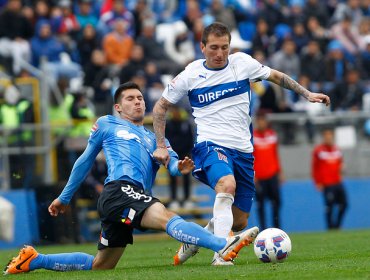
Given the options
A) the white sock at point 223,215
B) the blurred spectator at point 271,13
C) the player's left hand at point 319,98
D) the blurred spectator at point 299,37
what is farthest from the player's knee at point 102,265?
the blurred spectator at point 271,13

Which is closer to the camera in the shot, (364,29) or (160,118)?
(160,118)

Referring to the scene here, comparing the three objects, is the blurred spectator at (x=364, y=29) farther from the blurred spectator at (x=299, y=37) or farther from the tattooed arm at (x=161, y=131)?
the tattooed arm at (x=161, y=131)

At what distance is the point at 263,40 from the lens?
83.8 feet

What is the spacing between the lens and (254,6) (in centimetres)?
2809

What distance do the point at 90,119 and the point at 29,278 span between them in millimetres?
11319

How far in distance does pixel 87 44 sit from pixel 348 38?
7.48 m

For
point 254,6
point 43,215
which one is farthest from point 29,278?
point 254,6

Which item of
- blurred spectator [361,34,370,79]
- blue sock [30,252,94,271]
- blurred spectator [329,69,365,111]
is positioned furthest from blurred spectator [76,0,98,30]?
blue sock [30,252,94,271]

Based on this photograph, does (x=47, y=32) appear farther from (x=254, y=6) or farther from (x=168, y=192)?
(x=254, y=6)

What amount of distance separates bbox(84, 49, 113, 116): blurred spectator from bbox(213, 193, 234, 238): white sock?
447 inches

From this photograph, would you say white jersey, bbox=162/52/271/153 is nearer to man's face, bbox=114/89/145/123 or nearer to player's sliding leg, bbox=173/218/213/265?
man's face, bbox=114/89/145/123

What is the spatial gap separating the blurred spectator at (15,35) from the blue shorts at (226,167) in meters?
11.9

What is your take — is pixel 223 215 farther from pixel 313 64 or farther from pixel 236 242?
pixel 313 64

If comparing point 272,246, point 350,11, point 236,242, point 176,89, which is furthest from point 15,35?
point 236,242
